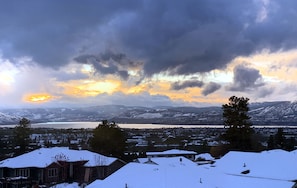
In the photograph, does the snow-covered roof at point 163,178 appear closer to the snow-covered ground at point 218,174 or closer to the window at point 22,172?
the snow-covered ground at point 218,174

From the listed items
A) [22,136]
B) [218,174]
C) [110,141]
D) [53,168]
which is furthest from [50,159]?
[22,136]

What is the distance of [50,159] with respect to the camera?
170ft

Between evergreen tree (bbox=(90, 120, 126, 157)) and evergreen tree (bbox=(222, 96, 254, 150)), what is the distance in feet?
57.2

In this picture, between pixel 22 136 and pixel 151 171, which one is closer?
pixel 151 171

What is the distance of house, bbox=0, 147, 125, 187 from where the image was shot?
4888cm

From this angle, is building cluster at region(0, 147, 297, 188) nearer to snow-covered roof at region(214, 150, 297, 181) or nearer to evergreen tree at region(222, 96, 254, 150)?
snow-covered roof at region(214, 150, 297, 181)

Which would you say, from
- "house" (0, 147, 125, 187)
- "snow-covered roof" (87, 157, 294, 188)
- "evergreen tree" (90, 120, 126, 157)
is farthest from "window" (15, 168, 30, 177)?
"snow-covered roof" (87, 157, 294, 188)

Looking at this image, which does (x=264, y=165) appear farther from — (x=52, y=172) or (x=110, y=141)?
(x=110, y=141)

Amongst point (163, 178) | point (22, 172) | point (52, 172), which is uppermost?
point (163, 178)

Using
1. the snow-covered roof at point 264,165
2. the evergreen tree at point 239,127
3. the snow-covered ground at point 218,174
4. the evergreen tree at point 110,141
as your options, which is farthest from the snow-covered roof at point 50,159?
the evergreen tree at point 239,127

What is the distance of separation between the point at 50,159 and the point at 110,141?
1715 centimetres

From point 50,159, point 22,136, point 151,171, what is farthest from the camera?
point 22,136

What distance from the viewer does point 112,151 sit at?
221ft

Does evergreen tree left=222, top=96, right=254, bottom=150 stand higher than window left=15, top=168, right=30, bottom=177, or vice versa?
evergreen tree left=222, top=96, right=254, bottom=150
